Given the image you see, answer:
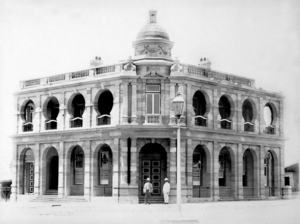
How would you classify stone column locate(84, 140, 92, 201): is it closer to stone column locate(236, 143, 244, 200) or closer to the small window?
the small window

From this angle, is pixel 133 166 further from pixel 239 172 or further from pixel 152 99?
pixel 239 172

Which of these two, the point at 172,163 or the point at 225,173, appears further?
the point at 225,173

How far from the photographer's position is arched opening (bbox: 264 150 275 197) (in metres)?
51.4

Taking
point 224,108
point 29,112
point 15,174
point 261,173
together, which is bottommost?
point 15,174

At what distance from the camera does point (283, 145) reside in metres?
52.7

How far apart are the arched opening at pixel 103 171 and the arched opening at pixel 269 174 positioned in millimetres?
13822

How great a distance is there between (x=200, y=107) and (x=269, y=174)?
997 centimetres

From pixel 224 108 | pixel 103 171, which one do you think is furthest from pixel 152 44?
pixel 103 171

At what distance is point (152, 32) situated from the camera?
45.2 m

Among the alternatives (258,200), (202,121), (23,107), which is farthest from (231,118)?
(23,107)

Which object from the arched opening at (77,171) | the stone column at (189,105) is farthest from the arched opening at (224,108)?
the arched opening at (77,171)

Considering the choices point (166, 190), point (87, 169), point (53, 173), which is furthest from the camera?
point (53, 173)

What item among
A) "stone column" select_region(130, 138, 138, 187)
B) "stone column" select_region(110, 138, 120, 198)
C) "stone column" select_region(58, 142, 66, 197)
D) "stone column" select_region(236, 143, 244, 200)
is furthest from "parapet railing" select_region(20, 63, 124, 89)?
"stone column" select_region(236, 143, 244, 200)

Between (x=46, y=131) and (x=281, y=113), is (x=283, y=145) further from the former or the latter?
(x=46, y=131)
